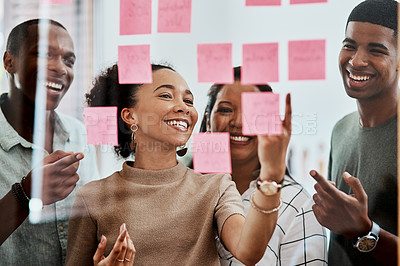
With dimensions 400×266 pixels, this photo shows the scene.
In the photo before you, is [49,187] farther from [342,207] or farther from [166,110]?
[342,207]

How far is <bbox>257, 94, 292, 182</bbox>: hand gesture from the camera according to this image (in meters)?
1.19

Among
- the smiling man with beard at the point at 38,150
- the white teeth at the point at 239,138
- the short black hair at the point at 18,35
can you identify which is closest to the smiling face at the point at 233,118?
the white teeth at the point at 239,138

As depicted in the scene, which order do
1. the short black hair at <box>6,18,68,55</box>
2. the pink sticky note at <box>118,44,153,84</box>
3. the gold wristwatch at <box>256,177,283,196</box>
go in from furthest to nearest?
the short black hair at <box>6,18,68,55</box> < the pink sticky note at <box>118,44,153,84</box> < the gold wristwatch at <box>256,177,283,196</box>

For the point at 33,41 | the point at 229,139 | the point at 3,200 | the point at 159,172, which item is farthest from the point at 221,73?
the point at 3,200

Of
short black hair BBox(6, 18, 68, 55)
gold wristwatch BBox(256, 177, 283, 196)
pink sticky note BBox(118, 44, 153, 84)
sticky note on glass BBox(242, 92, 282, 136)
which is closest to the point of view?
gold wristwatch BBox(256, 177, 283, 196)

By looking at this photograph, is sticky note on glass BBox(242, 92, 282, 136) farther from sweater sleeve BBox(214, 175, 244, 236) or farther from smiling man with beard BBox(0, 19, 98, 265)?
smiling man with beard BBox(0, 19, 98, 265)

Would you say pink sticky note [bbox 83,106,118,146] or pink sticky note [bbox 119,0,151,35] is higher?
pink sticky note [bbox 119,0,151,35]

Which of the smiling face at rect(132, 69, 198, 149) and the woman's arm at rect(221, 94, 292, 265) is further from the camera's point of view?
the smiling face at rect(132, 69, 198, 149)

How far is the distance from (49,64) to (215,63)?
0.56 meters

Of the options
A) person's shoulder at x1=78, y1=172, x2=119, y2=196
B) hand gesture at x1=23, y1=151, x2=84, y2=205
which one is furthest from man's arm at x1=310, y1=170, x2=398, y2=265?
hand gesture at x1=23, y1=151, x2=84, y2=205

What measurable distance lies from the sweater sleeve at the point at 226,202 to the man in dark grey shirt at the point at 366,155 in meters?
0.22

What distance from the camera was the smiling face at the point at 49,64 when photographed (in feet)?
4.69

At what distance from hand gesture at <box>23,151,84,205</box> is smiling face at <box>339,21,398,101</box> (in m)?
0.85

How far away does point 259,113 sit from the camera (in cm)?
126
